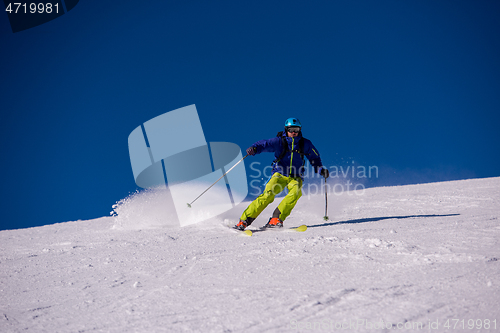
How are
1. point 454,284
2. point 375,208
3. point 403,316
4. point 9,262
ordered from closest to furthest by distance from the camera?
point 403,316, point 454,284, point 9,262, point 375,208

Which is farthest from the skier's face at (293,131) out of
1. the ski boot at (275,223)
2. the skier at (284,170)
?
the ski boot at (275,223)

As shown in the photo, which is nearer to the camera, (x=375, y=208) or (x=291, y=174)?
(x=291, y=174)

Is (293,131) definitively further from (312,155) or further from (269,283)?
(269,283)

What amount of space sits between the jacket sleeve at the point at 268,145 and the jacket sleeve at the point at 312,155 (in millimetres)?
629

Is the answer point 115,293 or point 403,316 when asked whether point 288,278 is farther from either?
point 115,293

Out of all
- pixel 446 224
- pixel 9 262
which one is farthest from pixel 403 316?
pixel 9 262

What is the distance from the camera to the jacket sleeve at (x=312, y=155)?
6246 millimetres

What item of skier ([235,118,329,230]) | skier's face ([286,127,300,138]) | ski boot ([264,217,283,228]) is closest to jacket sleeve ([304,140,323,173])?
skier ([235,118,329,230])

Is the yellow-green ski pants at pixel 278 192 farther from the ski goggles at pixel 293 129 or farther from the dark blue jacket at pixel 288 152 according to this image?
the ski goggles at pixel 293 129

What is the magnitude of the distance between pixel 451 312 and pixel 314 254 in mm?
1577

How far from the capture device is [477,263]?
282cm

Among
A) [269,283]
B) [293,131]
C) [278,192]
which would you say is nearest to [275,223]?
[278,192]

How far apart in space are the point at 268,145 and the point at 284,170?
0.61 meters

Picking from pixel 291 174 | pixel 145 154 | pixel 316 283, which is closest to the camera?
pixel 316 283
